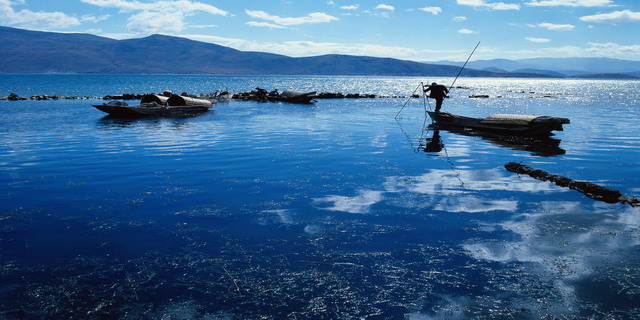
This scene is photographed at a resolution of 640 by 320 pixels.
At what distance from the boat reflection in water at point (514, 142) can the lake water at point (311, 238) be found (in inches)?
92.5

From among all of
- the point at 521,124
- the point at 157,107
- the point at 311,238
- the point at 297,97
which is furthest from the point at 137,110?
the point at 311,238

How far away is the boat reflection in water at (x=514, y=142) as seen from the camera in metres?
20.9

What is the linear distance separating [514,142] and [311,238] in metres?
19.1

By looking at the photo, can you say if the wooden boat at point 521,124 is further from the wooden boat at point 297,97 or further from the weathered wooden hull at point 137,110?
the wooden boat at point 297,97

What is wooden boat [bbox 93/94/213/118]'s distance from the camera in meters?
36.6

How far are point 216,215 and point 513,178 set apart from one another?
10.0 m

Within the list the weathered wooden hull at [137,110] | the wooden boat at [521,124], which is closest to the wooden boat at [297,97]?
the weathered wooden hull at [137,110]

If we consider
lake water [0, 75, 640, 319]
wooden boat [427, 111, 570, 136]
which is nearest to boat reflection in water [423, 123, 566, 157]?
wooden boat [427, 111, 570, 136]

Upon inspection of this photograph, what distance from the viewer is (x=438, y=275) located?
7.05m

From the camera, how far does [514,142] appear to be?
24.0m

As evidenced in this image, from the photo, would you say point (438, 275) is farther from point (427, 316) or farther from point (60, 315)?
point (60, 315)

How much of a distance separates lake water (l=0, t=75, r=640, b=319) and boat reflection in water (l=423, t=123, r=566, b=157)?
2349mm

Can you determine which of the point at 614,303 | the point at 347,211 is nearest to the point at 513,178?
the point at 347,211

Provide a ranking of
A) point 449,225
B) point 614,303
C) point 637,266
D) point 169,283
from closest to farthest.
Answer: point 614,303 < point 169,283 < point 637,266 < point 449,225
